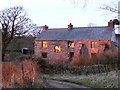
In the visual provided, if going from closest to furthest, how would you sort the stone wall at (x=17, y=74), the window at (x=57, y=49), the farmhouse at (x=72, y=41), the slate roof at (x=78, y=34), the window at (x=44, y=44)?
the stone wall at (x=17, y=74) → the farmhouse at (x=72, y=41) → the slate roof at (x=78, y=34) → the window at (x=57, y=49) → the window at (x=44, y=44)

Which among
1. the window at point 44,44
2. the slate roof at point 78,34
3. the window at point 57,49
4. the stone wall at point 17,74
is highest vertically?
the slate roof at point 78,34

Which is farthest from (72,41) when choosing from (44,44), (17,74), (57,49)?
(17,74)

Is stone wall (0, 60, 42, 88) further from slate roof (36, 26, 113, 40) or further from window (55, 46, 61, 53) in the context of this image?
window (55, 46, 61, 53)

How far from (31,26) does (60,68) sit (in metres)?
27.2

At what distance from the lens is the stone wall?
44.4 feet

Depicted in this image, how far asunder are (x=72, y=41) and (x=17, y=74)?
1389 inches

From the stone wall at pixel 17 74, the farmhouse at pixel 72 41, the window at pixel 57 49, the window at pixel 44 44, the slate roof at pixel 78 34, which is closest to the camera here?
the stone wall at pixel 17 74

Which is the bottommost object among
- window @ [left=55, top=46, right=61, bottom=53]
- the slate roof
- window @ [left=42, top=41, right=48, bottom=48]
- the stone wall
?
the stone wall

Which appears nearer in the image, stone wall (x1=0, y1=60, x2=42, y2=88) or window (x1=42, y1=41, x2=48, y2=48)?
stone wall (x1=0, y1=60, x2=42, y2=88)

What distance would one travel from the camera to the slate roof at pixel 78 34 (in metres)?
46.8

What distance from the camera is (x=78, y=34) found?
1944 inches

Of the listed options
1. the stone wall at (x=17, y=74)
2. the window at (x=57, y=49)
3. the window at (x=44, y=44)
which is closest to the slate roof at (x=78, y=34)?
the window at (x=44, y=44)

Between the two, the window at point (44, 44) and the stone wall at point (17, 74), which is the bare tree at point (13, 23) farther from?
the stone wall at point (17, 74)

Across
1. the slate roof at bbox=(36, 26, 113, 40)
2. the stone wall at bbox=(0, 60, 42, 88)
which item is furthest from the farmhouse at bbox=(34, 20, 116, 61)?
the stone wall at bbox=(0, 60, 42, 88)
